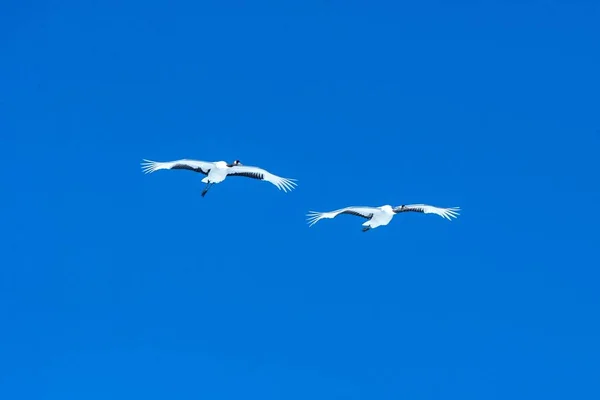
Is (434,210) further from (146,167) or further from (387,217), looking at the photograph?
(146,167)

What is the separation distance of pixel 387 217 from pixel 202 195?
39.6 ft

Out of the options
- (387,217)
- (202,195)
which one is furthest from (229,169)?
(387,217)

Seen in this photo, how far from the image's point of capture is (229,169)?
3816 inches

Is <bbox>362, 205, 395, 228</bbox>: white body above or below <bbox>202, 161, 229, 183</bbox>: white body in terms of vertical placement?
below

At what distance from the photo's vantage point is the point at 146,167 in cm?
9375

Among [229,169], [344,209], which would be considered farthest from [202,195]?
[344,209]

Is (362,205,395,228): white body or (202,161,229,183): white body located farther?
(202,161,229,183): white body

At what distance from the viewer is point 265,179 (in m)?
97.1

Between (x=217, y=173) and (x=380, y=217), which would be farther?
(x=217, y=173)

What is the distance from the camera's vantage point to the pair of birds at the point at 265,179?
94.6 m

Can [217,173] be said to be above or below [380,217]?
above

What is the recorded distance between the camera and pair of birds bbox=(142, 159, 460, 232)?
9456cm

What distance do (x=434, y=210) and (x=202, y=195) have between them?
1492cm

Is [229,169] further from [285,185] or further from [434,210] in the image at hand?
[434,210]
